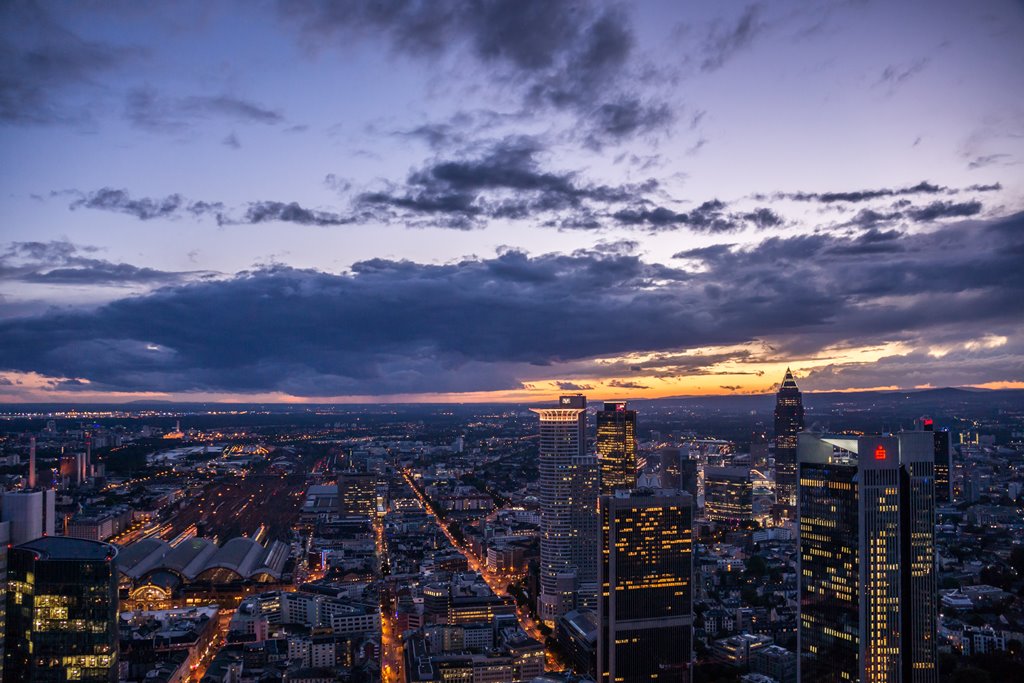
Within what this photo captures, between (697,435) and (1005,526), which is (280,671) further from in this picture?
(697,435)

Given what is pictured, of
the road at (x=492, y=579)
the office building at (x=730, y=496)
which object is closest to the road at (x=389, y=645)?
the road at (x=492, y=579)

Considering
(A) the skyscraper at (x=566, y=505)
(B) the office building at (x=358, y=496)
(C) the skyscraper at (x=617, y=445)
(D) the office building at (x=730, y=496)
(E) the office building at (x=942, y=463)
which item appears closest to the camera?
(A) the skyscraper at (x=566, y=505)

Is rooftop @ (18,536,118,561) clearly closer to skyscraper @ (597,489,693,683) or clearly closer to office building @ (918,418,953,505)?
skyscraper @ (597,489,693,683)

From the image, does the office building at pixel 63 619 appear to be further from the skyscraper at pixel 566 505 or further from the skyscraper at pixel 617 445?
the skyscraper at pixel 617 445

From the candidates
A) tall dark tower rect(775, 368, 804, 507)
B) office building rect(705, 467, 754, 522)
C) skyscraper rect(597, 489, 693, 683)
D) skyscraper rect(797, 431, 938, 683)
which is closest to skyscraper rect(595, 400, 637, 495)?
office building rect(705, 467, 754, 522)

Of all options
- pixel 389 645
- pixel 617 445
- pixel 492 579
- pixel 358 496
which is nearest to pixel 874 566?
pixel 389 645

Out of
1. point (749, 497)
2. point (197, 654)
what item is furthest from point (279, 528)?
point (749, 497)
